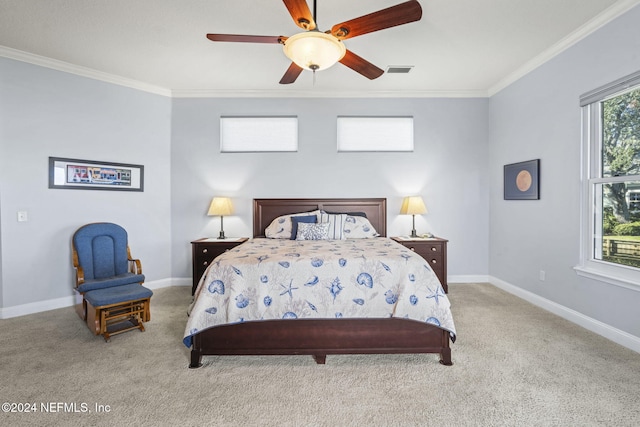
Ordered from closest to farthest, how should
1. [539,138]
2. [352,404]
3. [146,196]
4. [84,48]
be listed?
[352,404] < [84,48] < [539,138] < [146,196]

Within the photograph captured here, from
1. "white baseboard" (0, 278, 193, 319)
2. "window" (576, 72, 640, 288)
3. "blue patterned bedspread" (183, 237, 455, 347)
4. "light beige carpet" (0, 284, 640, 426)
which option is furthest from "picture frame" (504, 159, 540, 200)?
"white baseboard" (0, 278, 193, 319)

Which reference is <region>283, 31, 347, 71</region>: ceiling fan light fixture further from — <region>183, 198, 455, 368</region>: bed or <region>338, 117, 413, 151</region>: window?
<region>338, 117, 413, 151</region>: window

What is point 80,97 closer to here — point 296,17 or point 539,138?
point 296,17

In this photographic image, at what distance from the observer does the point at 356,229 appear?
3895mm

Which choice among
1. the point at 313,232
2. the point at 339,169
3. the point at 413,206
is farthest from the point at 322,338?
the point at 339,169

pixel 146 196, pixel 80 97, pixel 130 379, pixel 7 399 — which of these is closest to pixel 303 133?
pixel 146 196

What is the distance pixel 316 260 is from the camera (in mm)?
2332

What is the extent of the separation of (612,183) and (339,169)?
3.03 meters

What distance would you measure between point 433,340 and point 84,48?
454 cm

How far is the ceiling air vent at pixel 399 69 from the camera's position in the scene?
3635mm

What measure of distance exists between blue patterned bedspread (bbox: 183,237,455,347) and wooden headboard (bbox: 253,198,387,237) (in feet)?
6.89

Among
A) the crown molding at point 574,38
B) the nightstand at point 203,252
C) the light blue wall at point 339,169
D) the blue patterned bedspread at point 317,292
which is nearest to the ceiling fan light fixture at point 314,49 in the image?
the blue patterned bedspread at point 317,292

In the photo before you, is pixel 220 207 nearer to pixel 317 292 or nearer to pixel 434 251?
pixel 317 292

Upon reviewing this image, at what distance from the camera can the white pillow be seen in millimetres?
3992
